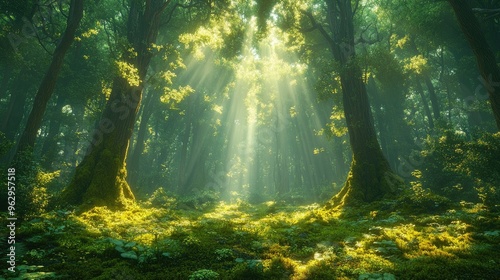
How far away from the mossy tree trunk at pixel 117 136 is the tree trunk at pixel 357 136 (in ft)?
29.7

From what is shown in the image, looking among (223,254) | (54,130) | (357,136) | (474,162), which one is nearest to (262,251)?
(223,254)

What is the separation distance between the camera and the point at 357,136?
1347 cm

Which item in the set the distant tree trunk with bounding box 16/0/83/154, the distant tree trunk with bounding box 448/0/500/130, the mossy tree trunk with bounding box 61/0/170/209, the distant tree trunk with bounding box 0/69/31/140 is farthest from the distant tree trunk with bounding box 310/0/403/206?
the distant tree trunk with bounding box 0/69/31/140

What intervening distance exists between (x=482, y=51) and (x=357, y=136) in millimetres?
5888

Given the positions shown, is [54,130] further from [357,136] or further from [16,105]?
[357,136]

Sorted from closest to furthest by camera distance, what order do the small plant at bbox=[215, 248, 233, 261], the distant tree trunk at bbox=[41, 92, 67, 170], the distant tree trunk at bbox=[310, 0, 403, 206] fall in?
the small plant at bbox=[215, 248, 233, 261]
the distant tree trunk at bbox=[310, 0, 403, 206]
the distant tree trunk at bbox=[41, 92, 67, 170]

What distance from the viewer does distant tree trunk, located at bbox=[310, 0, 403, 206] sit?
12.0m

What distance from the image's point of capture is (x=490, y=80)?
8.15 meters

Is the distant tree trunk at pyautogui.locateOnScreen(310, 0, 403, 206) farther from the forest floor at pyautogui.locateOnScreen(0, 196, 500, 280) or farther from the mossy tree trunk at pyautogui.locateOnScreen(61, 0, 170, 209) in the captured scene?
the mossy tree trunk at pyautogui.locateOnScreen(61, 0, 170, 209)

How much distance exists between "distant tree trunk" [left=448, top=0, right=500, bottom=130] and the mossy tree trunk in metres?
10.9

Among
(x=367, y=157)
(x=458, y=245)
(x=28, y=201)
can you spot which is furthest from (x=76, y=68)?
(x=458, y=245)

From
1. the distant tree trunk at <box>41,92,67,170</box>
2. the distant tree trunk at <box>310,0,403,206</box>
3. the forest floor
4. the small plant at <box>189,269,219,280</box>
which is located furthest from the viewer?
the distant tree trunk at <box>41,92,67,170</box>

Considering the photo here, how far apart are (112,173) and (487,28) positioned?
29433 mm

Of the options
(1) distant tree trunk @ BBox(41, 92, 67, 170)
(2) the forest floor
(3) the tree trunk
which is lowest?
(2) the forest floor
